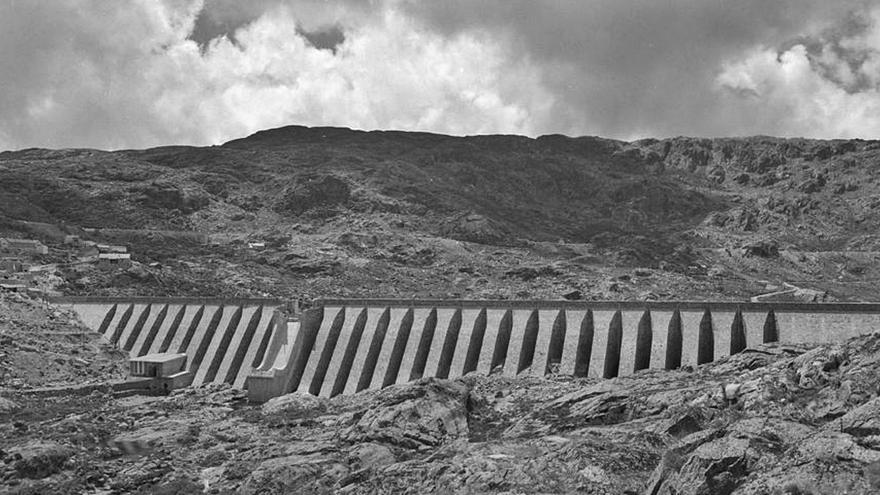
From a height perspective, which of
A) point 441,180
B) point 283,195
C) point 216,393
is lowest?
point 216,393

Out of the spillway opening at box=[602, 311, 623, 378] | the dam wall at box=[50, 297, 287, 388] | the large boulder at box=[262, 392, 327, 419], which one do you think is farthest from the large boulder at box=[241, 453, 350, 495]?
the dam wall at box=[50, 297, 287, 388]

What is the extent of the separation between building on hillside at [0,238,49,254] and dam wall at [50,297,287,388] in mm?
23690

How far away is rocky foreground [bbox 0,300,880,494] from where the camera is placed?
16641 mm

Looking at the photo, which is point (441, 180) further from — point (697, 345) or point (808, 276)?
point (697, 345)

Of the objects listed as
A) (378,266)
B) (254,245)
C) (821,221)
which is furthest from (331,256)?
(821,221)

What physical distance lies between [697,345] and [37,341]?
1798 inches

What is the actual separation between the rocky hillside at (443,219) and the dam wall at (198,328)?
50.0ft

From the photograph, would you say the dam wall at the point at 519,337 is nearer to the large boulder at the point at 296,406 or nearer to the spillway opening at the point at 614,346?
the spillway opening at the point at 614,346

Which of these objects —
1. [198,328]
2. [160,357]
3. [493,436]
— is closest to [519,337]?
[493,436]

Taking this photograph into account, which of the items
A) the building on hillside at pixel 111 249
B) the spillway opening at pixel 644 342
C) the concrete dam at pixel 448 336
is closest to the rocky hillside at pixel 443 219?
the building on hillside at pixel 111 249

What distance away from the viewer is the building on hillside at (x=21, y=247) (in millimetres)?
84531

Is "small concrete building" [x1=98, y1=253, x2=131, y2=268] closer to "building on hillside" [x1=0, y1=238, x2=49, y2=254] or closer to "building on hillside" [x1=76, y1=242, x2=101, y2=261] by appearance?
"building on hillside" [x1=76, y1=242, x2=101, y2=261]

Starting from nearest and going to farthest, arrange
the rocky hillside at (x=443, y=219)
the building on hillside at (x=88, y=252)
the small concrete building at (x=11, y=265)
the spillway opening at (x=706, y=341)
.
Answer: the spillway opening at (x=706, y=341) < the small concrete building at (x=11, y=265) < the building on hillside at (x=88, y=252) < the rocky hillside at (x=443, y=219)

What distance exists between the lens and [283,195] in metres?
148
